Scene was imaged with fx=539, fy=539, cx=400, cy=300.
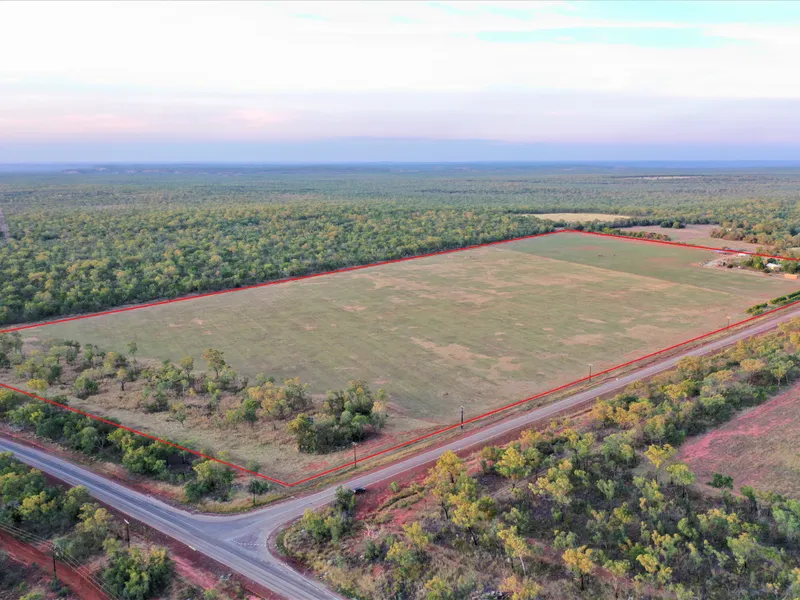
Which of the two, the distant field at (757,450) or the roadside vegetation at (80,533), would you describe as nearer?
the roadside vegetation at (80,533)

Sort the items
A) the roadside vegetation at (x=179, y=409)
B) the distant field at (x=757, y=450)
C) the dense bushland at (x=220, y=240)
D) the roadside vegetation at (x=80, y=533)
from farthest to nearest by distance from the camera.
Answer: the dense bushland at (x=220, y=240), the roadside vegetation at (x=179, y=409), the distant field at (x=757, y=450), the roadside vegetation at (x=80, y=533)

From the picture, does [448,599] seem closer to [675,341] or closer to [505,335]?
[505,335]

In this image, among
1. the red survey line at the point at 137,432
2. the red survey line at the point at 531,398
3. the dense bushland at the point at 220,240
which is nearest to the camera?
the red survey line at the point at 137,432

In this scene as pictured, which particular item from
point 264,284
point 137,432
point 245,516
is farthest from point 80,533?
point 264,284

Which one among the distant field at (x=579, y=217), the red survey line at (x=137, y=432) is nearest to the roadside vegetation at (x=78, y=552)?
the red survey line at (x=137, y=432)

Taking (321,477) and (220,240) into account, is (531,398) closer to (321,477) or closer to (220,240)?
(321,477)

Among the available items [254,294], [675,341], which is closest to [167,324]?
[254,294]

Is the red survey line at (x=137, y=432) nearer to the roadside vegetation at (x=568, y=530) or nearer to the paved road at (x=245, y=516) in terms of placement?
the paved road at (x=245, y=516)
